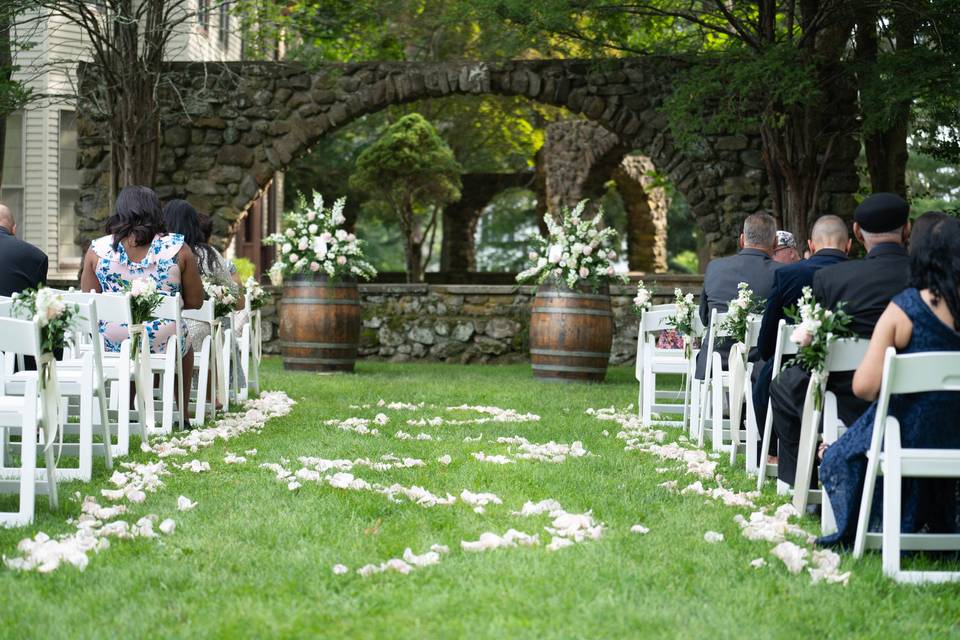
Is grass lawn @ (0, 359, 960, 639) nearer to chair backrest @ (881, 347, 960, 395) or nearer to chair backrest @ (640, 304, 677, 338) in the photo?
chair backrest @ (881, 347, 960, 395)

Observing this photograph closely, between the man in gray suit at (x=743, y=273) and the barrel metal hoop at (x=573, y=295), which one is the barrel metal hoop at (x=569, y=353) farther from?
the man in gray suit at (x=743, y=273)

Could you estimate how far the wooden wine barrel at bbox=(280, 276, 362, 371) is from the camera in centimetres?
1225

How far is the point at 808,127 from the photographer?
42.9 ft

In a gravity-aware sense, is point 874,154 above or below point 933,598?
above

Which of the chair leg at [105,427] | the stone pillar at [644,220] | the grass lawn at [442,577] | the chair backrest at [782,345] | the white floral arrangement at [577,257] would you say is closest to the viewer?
the grass lawn at [442,577]

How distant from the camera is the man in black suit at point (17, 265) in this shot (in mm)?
6910

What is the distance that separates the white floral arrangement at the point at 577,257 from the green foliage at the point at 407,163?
996cm

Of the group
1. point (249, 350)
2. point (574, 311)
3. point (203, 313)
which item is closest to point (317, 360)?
point (249, 350)

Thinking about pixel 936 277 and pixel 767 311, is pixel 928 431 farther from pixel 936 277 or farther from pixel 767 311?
pixel 767 311

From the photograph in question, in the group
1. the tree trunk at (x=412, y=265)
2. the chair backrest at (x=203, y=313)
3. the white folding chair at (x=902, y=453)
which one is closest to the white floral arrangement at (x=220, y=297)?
the chair backrest at (x=203, y=313)

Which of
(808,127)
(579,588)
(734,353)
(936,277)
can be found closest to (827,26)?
(808,127)

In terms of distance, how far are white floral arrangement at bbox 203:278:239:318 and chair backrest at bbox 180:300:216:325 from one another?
0.21 feet

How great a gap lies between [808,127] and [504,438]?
718 cm

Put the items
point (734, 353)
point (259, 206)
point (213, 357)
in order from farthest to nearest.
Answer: point (259, 206) < point (213, 357) < point (734, 353)
